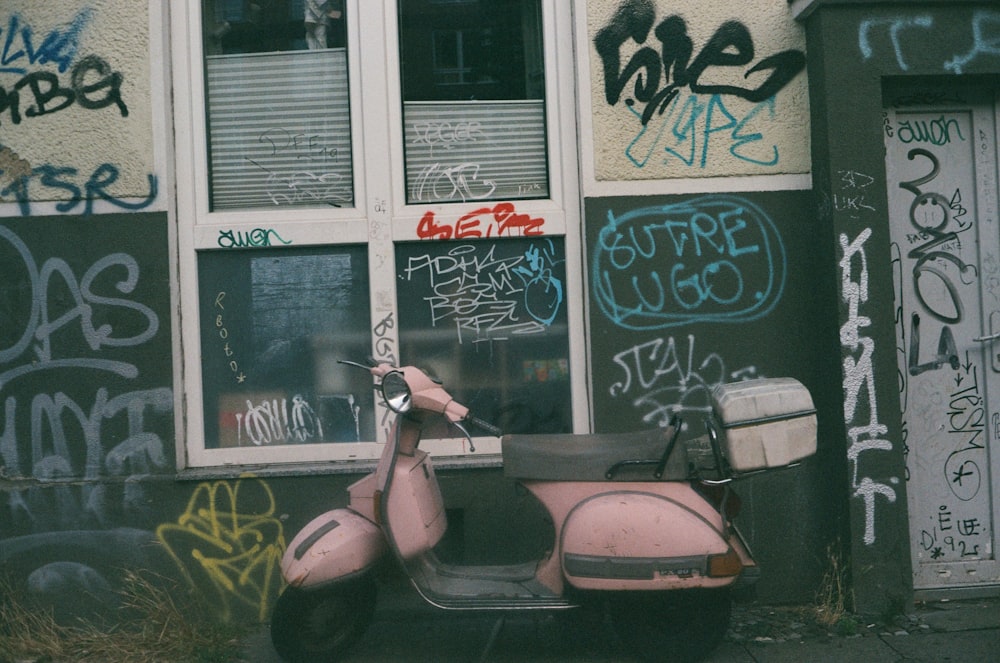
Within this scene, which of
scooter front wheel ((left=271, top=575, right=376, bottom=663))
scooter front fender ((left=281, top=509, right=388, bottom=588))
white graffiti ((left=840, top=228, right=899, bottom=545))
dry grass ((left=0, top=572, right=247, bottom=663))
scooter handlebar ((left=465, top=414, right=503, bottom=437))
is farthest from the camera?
white graffiti ((left=840, top=228, right=899, bottom=545))

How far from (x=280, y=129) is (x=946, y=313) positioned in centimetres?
360

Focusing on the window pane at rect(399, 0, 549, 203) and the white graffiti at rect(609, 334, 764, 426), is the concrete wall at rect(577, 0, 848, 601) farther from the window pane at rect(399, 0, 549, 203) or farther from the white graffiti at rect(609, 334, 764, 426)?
the window pane at rect(399, 0, 549, 203)

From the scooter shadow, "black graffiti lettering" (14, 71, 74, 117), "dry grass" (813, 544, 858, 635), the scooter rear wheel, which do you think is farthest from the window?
"dry grass" (813, 544, 858, 635)

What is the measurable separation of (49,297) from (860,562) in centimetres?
421

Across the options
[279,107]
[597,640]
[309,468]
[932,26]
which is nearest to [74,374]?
[309,468]

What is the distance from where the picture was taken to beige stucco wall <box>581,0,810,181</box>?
527 centimetres

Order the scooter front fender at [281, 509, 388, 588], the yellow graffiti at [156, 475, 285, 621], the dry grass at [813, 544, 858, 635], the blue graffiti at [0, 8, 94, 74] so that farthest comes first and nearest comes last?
the blue graffiti at [0, 8, 94, 74], the yellow graffiti at [156, 475, 285, 621], the dry grass at [813, 544, 858, 635], the scooter front fender at [281, 509, 388, 588]

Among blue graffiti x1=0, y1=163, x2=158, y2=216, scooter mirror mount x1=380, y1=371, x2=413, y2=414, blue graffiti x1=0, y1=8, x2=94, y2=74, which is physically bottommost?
scooter mirror mount x1=380, y1=371, x2=413, y2=414

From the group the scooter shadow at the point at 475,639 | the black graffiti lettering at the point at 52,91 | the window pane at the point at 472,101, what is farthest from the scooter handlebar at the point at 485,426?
the black graffiti lettering at the point at 52,91

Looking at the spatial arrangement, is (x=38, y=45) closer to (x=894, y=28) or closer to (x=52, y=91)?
(x=52, y=91)

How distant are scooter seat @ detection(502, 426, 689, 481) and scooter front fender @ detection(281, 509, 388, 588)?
65cm

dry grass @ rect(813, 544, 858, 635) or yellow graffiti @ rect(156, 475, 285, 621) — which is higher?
yellow graffiti @ rect(156, 475, 285, 621)

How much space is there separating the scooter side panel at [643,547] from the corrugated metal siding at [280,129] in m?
2.31

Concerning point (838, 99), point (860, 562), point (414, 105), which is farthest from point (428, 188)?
point (860, 562)
